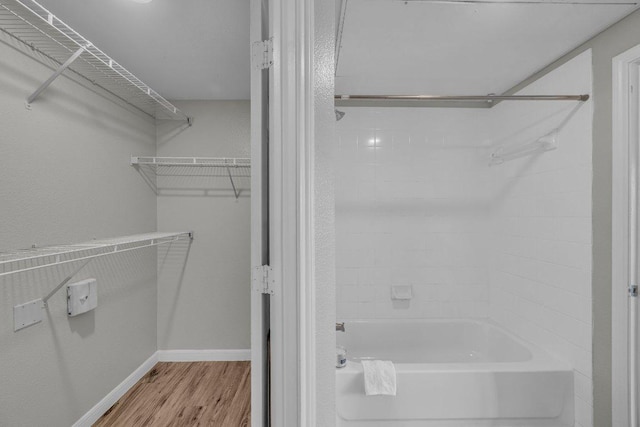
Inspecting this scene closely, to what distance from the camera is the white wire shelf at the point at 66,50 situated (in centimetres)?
136

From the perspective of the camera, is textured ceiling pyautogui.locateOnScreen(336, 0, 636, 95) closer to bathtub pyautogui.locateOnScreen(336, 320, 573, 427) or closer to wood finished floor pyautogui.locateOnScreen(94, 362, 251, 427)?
bathtub pyautogui.locateOnScreen(336, 320, 573, 427)

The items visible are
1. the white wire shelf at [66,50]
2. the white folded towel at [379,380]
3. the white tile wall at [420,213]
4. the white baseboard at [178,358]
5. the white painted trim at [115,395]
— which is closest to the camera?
the white wire shelf at [66,50]

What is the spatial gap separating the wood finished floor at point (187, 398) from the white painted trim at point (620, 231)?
199 centimetres

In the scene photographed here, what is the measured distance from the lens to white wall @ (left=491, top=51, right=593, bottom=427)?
5.90 feet

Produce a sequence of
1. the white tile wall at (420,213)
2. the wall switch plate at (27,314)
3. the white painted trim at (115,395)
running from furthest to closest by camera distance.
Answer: the white tile wall at (420,213) → the white painted trim at (115,395) → the wall switch plate at (27,314)

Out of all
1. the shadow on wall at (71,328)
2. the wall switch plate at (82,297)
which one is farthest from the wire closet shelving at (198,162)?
the wall switch plate at (82,297)

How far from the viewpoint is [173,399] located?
226cm

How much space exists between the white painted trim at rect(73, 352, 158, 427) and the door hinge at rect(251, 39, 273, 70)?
2.16 metres

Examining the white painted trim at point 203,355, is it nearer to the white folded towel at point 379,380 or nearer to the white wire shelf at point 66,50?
the white folded towel at point 379,380

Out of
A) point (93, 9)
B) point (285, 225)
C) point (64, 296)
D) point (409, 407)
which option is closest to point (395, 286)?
point (409, 407)

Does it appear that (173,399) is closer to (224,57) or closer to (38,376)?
(38,376)

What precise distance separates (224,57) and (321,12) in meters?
1.21

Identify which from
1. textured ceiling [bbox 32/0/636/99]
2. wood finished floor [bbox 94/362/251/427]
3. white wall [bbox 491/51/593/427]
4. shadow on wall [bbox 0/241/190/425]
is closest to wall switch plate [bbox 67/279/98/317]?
shadow on wall [bbox 0/241/190/425]

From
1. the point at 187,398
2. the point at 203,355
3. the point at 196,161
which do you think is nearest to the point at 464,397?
the point at 187,398
